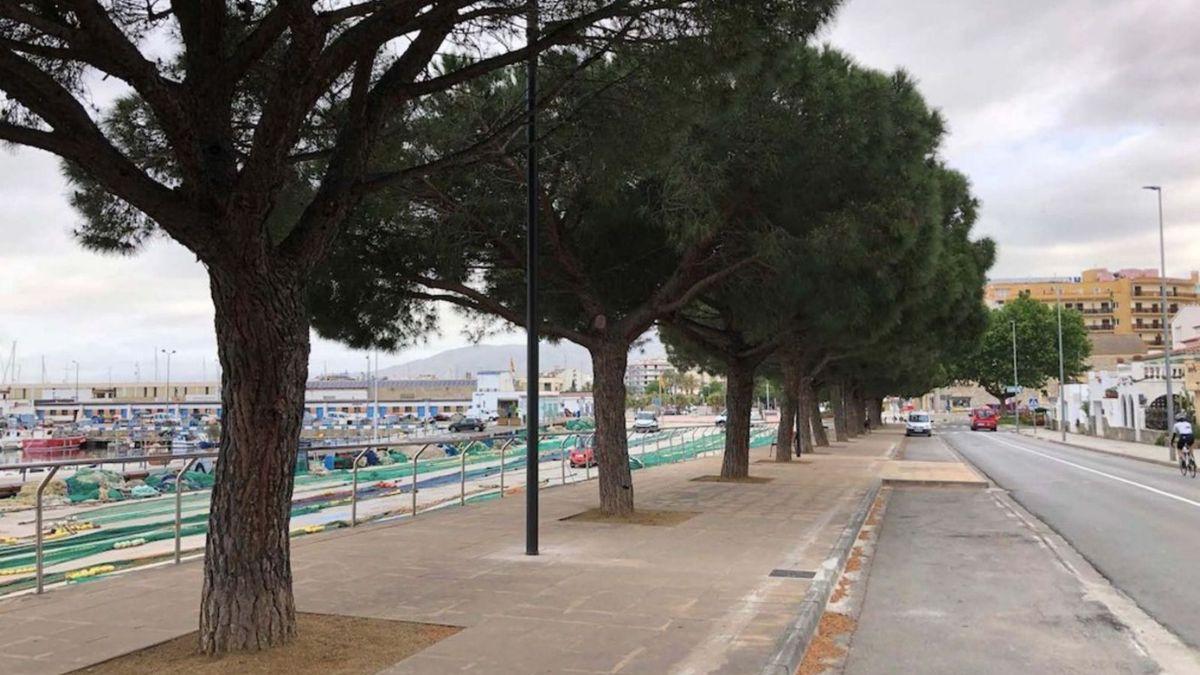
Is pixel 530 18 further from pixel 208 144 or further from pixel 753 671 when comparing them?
pixel 753 671

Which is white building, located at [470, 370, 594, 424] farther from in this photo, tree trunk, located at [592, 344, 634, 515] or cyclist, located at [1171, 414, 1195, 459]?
tree trunk, located at [592, 344, 634, 515]

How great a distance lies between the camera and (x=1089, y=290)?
13250cm

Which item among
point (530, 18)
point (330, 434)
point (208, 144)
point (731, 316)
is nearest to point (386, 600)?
point (208, 144)

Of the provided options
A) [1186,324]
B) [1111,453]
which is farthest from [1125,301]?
[1111,453]

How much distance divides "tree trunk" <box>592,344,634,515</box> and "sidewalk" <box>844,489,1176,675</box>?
3593 millimetres

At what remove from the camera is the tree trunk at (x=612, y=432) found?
12789 mm

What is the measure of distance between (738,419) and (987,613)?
12.6 meters

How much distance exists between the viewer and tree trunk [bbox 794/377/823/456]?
31523 millimetres

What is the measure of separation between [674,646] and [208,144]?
14.0 ft

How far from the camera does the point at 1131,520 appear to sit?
47.0 ft

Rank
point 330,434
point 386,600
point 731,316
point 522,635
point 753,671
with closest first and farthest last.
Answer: point 753,671 < point 522,635 < point 386,600 < point 731,316 < point 330,434

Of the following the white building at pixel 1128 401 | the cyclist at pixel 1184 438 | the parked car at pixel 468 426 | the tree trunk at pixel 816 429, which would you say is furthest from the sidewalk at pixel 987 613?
the parked car at pixel 468 426

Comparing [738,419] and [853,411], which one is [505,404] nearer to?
[853,411]

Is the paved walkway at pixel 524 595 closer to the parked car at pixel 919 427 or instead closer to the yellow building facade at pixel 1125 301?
the parked car at pixel 919 427
